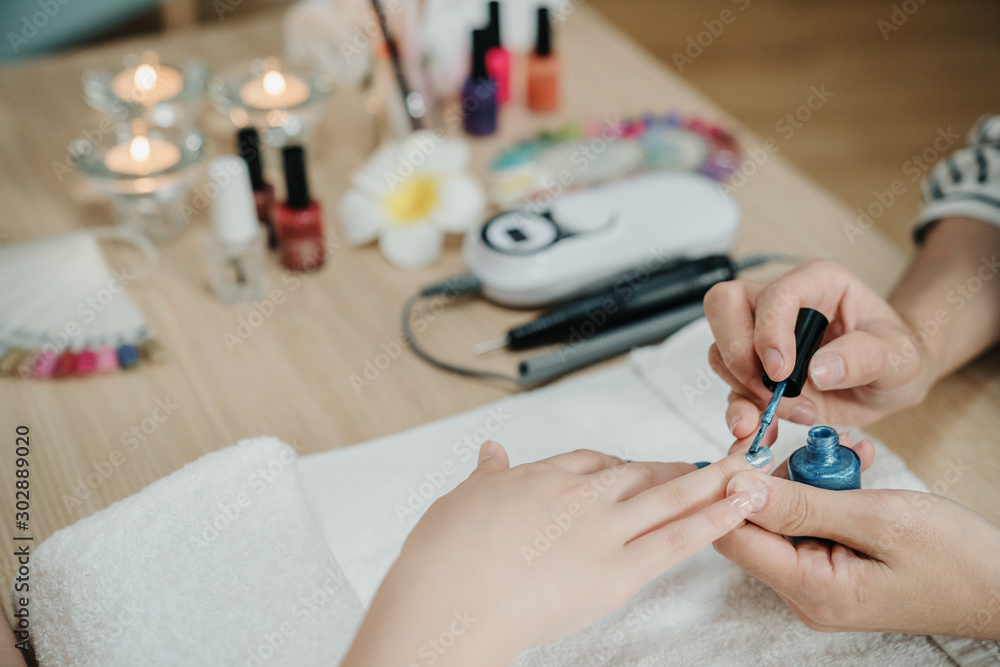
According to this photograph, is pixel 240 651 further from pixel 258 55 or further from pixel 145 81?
pixel 258 55

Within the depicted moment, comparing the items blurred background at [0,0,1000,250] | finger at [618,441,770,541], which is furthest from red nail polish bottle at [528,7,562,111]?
blurred background at [0,0,1000,250]

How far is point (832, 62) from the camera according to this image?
102 inches

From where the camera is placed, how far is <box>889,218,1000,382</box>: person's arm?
761 mm

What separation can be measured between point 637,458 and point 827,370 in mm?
157

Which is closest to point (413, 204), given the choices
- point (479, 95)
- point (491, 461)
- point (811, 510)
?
point (479, 95)

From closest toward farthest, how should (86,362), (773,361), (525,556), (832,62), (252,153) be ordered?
(525,556), (773,361), (86,362), (252,153), (832,62)

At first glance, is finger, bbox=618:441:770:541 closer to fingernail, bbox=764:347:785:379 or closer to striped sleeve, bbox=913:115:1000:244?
fingernail, bbox=764:347:785:379

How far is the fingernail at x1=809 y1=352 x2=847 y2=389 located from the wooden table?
106 mm

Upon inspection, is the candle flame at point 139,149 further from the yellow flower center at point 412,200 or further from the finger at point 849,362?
the finger at point 849,362

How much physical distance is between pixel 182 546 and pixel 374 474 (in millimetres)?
154

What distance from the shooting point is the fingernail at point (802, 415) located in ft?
2.16

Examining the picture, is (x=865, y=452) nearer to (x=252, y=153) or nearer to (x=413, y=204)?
(x=413, y=204)

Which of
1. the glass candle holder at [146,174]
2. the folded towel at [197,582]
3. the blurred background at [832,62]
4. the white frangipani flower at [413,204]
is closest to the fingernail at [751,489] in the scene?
the folded towel at [197,582]

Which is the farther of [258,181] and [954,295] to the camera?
[258,181]
